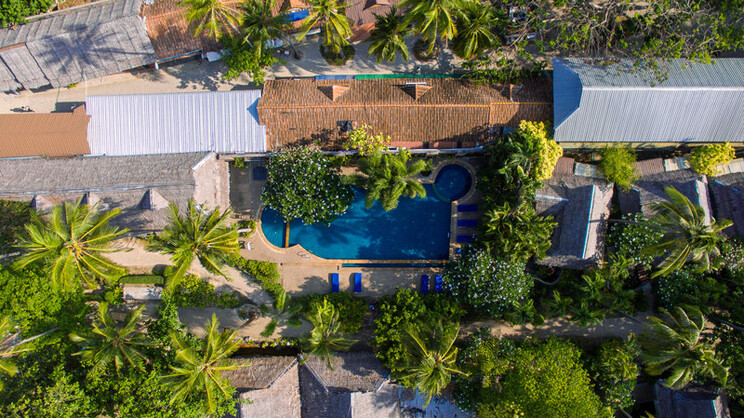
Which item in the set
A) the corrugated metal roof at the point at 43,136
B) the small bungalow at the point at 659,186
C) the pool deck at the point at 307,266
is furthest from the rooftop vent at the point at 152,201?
the small bungalow at the point at 659,186

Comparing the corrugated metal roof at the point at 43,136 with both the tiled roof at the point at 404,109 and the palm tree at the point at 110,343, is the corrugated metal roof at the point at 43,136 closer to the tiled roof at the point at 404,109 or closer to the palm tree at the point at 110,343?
the palm tree at the point at 110,343

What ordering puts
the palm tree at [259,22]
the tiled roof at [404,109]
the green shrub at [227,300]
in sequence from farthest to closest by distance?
1. the green shrub at [227,300]
2. the tiled roof at [404,109]
3. the palm tree at [259,22]

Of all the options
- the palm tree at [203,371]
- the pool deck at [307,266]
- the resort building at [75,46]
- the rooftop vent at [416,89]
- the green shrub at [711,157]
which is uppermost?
the resort building at [75,46]

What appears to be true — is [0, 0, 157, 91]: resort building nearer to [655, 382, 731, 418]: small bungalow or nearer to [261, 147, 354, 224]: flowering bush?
[261, 147, 354, 224]: flowering bush

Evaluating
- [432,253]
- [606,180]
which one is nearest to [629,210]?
[606,180]

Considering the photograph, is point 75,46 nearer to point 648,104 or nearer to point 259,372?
point 259,372

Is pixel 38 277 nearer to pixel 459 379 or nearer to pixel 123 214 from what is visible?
pixel 123 214

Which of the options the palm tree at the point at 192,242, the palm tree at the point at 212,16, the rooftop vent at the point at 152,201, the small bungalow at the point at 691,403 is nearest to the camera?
the palm tree at the point at 192,242

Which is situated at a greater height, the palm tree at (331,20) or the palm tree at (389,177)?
the palm tree at (331,20)

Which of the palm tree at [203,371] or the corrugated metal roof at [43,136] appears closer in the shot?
the palm tree at [203,371]
